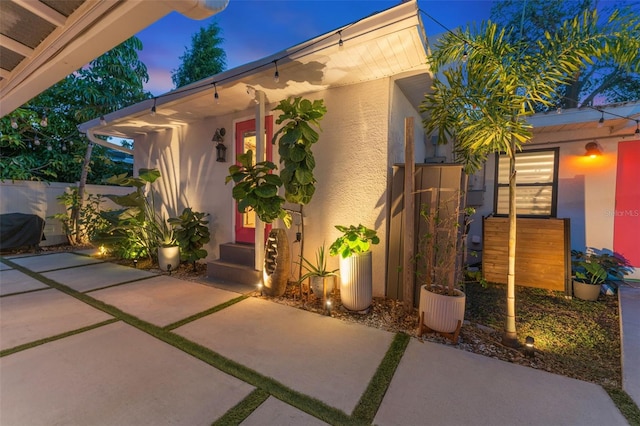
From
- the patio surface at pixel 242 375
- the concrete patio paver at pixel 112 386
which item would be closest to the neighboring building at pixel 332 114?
the patio surface at pixel 242 375

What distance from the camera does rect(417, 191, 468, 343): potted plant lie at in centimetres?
244

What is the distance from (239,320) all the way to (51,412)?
149cm

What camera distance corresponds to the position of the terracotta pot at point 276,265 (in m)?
3.54

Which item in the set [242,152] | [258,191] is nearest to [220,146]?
[242,152]

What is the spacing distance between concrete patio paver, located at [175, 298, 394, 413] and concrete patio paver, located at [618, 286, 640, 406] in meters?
1.72

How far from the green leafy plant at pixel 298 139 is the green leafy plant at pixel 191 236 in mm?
2295

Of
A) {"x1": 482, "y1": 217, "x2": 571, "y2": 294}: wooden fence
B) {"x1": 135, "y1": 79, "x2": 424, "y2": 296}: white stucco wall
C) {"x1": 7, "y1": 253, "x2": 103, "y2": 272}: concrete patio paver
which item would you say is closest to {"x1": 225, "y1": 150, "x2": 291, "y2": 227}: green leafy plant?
{"x1": 135, "y1": 79, "x2": 424, "y2": 296}: white stucco wall

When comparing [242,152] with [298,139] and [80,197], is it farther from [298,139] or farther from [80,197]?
[80,197]

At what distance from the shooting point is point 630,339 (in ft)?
8.11

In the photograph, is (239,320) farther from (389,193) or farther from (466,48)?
(466,48)

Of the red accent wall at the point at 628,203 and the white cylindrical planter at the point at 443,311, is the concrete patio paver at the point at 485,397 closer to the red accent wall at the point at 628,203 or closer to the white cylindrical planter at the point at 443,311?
the white cylindrical planter at the point at 443,311

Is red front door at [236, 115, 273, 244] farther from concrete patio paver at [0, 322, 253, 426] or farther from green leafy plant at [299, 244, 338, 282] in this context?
concrete patio paver at [0, 322, 253, 426]

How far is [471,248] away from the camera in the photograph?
5387 millimetres

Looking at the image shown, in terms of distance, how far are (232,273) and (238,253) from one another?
1.22 feet
